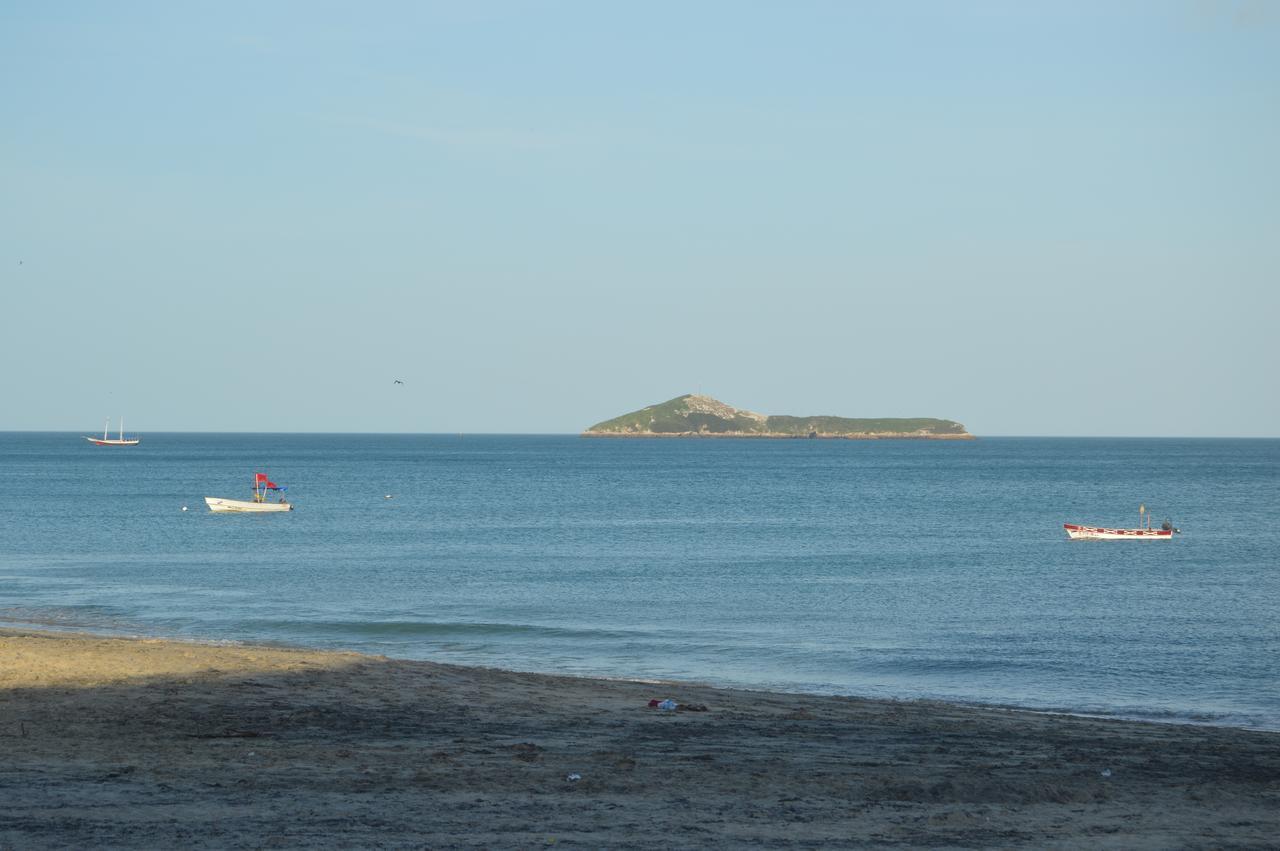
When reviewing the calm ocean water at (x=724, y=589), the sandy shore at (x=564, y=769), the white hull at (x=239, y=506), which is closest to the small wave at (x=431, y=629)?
the calm ocean water at (x=724, y=589)

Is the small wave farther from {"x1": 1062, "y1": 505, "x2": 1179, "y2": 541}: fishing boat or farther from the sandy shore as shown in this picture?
{"x1": 1062, "y1": 505, "x2": 1179, "y2": 541}: fishing boat

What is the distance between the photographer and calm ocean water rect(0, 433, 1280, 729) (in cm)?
2678

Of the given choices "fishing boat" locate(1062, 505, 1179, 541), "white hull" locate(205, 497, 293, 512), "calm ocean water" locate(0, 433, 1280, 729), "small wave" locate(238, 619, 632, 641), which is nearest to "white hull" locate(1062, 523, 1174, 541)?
"fishing boat" locate(1062, 505, 1179, 541)

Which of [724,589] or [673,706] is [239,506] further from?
[673,706]

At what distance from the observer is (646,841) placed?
35.6ft

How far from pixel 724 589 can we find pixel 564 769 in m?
27.9

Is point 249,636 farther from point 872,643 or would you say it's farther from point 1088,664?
point 1088,664

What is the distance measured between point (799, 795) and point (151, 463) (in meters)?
173

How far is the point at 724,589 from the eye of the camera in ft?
136

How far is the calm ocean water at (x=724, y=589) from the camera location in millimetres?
26781

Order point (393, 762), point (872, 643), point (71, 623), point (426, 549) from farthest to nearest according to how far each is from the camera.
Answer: point (426, 549), point (71, 623), point (872, 643), point (393, 762)

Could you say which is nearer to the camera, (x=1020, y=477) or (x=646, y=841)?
(x=646, y=841)

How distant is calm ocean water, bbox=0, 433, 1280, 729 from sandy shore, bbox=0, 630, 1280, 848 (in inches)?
237

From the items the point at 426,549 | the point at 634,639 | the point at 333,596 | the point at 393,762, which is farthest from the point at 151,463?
the point at 393,762
